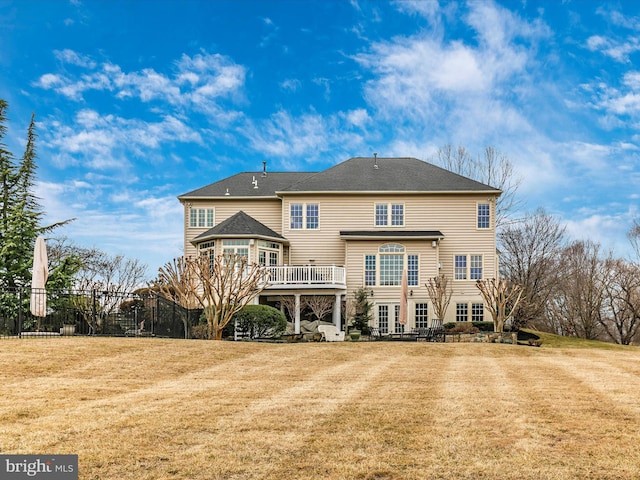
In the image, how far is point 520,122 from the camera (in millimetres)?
30188

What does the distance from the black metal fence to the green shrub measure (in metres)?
1.93

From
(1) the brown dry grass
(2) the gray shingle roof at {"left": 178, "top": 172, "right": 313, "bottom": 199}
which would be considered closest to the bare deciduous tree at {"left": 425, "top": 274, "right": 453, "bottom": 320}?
(2) the gray shingle roof at {"left": 178, "top": 172, "right": 313, "bottom": 199}

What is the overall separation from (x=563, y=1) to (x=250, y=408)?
18919mm

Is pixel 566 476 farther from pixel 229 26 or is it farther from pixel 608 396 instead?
pixel 229 26

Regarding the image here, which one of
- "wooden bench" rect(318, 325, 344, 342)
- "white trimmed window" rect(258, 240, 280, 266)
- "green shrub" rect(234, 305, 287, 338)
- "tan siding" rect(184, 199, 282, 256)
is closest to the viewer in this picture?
"green shrub" rect(234, 305, 287, 338)

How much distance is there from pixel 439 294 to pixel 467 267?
149 inches

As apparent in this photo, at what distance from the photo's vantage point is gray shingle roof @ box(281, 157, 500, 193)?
35.4 metres

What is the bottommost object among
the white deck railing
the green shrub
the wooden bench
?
the wooden bench

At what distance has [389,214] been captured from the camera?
117 ft

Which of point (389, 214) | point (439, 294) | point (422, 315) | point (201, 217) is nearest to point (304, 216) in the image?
point (389, 214)

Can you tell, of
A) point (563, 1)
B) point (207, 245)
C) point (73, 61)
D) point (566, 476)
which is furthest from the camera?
point (207, 245)

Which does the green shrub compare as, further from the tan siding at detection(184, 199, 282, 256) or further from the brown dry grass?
the tan siding at detection(184, 199, 282, 256)

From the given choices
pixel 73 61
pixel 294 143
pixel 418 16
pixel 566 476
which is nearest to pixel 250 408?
pixel 566 476

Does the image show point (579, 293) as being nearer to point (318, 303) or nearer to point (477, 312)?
point (477, 312)
